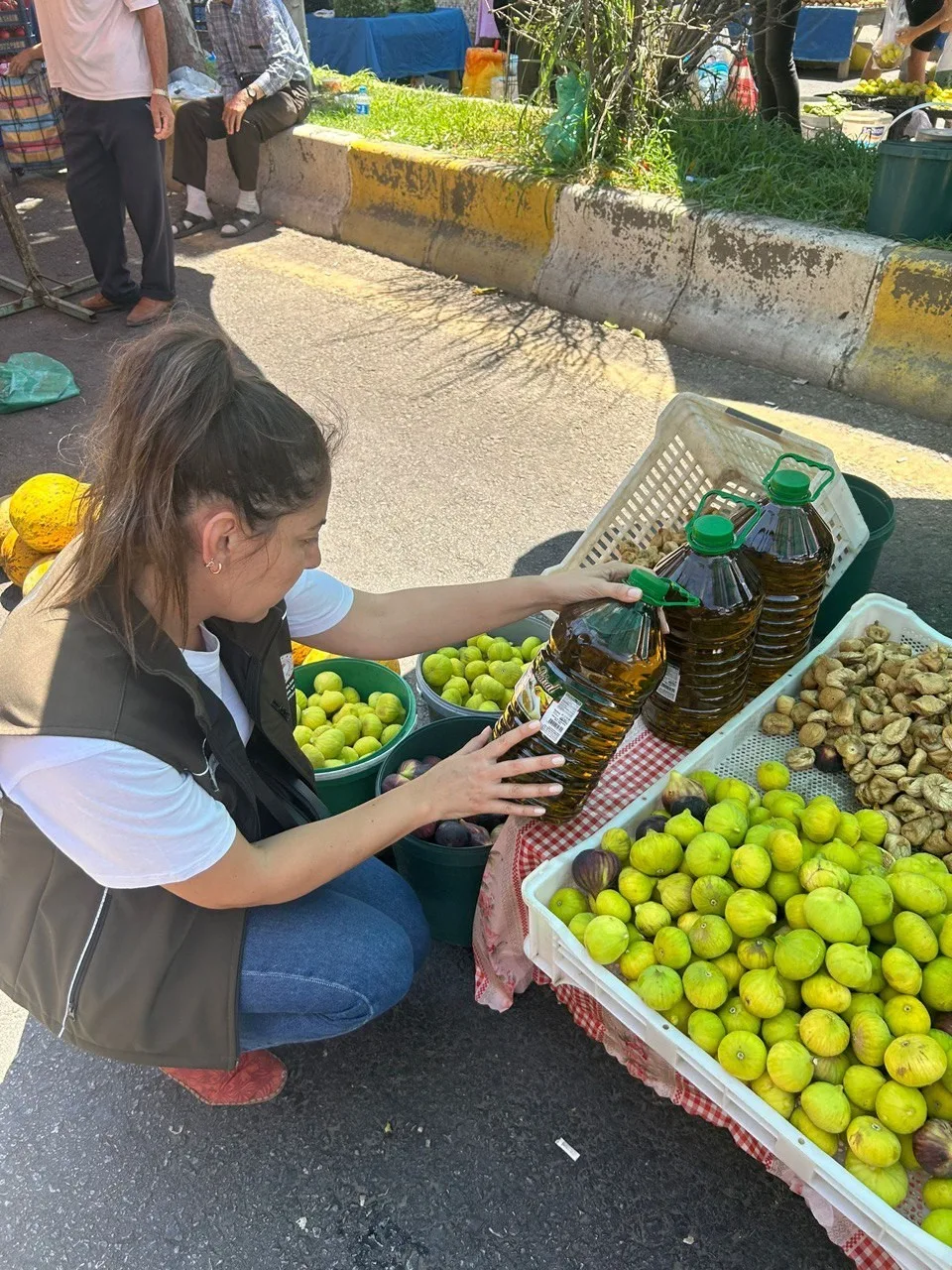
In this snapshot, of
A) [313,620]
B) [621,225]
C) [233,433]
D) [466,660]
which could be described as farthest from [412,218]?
[233,433]

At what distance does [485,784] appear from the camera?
1750 millimetres

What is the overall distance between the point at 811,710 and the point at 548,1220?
1.33m

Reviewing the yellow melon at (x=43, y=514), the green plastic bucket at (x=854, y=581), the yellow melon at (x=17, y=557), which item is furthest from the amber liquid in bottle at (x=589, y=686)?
the yellow melon at (x=17, y=557)

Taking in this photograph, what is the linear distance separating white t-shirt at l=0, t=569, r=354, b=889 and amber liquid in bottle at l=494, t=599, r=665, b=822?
25.9 inches

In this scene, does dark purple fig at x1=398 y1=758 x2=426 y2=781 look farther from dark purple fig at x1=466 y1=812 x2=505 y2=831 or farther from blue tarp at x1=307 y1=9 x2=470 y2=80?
blue tarp at x1=307 y1=9 x2=470 y2=80

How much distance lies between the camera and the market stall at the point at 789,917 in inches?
59.6

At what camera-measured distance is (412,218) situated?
23.4 feet

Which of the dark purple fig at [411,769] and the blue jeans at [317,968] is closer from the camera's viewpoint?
the blue jeans at [317,968]

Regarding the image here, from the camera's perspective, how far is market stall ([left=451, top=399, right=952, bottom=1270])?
4.97ft

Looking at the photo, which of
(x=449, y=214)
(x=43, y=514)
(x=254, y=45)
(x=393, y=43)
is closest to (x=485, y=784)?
(x=43, y=514)

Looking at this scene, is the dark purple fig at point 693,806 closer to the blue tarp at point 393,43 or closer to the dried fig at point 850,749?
the dried fig at point 850,749

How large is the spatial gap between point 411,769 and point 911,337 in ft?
12.5

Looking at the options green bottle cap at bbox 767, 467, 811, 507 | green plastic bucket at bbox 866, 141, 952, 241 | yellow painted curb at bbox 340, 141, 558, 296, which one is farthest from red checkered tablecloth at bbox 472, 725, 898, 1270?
yellow painted curb at bbox 340, 141, 558, 296

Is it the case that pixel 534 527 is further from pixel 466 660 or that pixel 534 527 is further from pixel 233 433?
pixel 233 433
